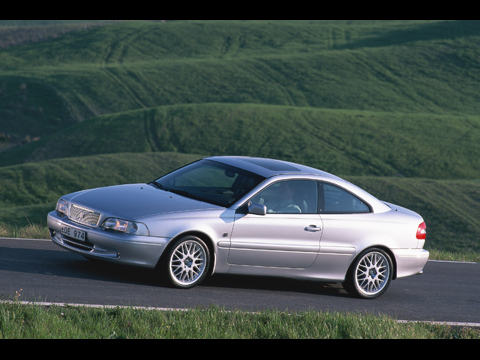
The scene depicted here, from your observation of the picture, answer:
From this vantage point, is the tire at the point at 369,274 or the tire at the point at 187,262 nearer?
the tire at the point at 187,262

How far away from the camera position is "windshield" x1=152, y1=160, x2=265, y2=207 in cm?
852

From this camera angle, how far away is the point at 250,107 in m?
50.8

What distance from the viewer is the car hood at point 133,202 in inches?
307

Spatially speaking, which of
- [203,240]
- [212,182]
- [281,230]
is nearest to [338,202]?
[281,230]

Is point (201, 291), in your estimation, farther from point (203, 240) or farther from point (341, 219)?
point (341, 219)

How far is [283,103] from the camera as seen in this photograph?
5691 cm

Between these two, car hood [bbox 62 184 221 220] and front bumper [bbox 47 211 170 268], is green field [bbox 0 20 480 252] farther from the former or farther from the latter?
front bumper [bbox 47 211 170 268]

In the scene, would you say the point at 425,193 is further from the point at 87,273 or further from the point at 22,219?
the point at 87,273

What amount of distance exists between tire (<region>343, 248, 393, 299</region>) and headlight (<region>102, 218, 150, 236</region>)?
301cm

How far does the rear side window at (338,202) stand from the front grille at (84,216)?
3001mm

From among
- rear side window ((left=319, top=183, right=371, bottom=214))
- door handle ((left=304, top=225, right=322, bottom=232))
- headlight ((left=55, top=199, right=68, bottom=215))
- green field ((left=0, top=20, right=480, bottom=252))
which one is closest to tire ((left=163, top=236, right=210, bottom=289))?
door handle ((left=304, top=225, right=322, bottom=232))

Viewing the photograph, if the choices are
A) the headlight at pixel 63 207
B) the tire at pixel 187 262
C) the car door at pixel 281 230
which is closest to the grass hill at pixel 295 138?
the car door at pixel 281 230

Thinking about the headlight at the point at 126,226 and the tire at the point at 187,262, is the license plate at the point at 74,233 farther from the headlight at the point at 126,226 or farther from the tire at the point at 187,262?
the tire at the point at 187,262
